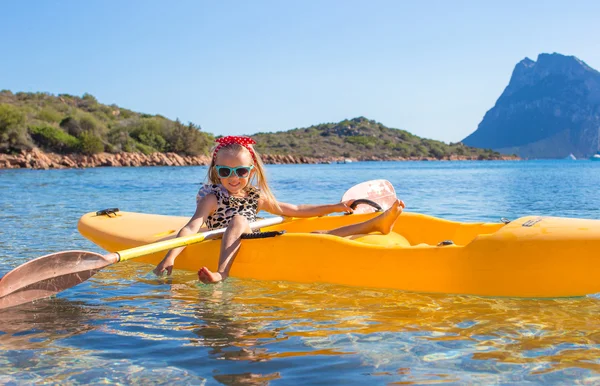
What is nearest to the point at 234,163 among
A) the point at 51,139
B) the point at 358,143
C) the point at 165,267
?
the point at 165,267

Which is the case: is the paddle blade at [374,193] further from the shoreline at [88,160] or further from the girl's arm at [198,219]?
the shoreline at [88,160]

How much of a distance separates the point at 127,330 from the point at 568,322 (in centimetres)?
212

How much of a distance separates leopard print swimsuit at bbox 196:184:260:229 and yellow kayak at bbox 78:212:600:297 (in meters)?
0.17

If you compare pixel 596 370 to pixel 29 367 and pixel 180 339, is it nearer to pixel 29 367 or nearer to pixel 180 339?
pixel 180 339

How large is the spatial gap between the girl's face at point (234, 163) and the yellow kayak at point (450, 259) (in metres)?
0.40

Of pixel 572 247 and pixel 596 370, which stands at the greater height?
pixel 572 247

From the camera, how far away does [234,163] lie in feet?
13.2

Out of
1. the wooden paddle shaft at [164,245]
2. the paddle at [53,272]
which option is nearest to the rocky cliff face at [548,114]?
the wooden paddle shaft at [164,245]

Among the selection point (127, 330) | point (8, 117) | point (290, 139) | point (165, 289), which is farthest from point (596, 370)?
point (290, 139)

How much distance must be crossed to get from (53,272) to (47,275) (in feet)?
0.12

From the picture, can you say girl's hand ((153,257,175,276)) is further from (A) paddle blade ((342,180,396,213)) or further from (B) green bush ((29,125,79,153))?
(B) green bush ((29,125,79,153))

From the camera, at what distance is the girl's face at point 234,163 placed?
4.02 metres

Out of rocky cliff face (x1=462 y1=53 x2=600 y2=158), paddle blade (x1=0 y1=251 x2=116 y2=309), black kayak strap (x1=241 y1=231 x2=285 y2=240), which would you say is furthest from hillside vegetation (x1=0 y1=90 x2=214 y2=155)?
rocky cliff face (x1=462 y1=53 x2=600 y2=158)

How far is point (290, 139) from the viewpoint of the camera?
83.6 m
